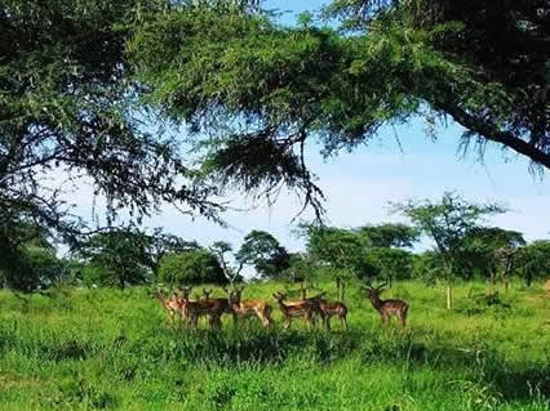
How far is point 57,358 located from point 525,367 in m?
5.71

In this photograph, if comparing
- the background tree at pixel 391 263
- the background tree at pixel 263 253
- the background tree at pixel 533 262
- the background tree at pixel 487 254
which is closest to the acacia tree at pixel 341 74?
the background tree at pixel 487 254

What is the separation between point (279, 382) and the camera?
31.4 ft

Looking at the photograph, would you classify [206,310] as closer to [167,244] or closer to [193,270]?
[167,244]

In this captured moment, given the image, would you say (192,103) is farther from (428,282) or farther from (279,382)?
(428,282)

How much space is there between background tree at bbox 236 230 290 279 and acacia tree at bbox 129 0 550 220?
36732 mm

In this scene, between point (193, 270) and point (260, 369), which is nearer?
point (260, 369)

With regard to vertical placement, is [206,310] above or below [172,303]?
below

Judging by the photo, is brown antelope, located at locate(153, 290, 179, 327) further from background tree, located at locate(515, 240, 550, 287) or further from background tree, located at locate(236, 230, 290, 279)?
background tree, located at locate(236, 230, 290, 279)

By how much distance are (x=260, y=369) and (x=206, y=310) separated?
3234 millimetres

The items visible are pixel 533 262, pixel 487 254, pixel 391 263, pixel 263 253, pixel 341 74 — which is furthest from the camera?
pixel 263 253

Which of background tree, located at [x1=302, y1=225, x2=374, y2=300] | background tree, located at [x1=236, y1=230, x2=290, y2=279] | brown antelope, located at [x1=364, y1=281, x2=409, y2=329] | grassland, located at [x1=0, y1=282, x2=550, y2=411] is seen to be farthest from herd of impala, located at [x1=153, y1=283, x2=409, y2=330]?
background tree, located at [x1=236, y1=230, x2=290, y2=279]

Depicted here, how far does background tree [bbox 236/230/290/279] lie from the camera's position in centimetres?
4803

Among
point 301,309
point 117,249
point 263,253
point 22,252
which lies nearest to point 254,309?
point 301,309

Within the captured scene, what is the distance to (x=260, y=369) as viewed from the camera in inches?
415
